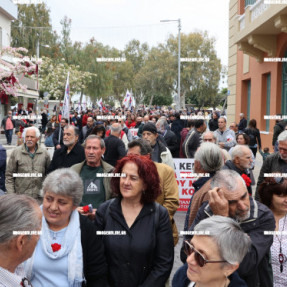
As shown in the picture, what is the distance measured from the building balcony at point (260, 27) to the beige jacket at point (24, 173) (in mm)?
9456

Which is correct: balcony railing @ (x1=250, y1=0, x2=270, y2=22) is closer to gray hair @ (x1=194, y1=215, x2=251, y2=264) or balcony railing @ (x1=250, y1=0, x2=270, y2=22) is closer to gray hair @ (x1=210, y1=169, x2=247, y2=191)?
gray hair @ (x1=210, y1=169, x2=247, y2=191)

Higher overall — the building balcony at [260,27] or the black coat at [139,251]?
the building balcony at [260,27]

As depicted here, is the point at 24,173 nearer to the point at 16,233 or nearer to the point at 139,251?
the point at 139,251

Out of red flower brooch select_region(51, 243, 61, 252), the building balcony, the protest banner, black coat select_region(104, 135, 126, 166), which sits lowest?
the protest banner

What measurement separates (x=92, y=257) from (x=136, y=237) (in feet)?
1.23

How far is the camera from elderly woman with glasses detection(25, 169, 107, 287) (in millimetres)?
3299

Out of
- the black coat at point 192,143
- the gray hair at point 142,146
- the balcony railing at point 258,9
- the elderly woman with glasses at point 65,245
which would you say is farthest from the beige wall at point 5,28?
the elderly woman with glasses at point 65,245

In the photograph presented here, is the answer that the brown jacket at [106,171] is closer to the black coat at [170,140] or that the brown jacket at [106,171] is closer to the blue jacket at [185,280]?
the blue jacket at [185,280]

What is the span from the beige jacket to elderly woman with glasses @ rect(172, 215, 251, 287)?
3995 mm

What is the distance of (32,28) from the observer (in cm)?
4825

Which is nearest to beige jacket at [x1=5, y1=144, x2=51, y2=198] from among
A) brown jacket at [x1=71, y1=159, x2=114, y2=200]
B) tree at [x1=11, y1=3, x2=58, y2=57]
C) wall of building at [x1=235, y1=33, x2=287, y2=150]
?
brown jacket at [x1=71, y1=159, x2=114, y2=200]

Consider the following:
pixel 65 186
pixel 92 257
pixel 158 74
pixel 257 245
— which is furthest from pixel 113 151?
pixel 158 74

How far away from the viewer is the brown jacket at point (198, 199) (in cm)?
391

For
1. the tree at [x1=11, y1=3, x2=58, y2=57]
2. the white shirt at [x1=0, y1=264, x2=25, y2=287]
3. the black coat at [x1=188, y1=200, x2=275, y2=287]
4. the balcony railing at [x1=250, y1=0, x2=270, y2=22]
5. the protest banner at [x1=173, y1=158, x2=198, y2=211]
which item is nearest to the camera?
the white shirt at [x1=0, y1=264, x2=25, y2=287]
